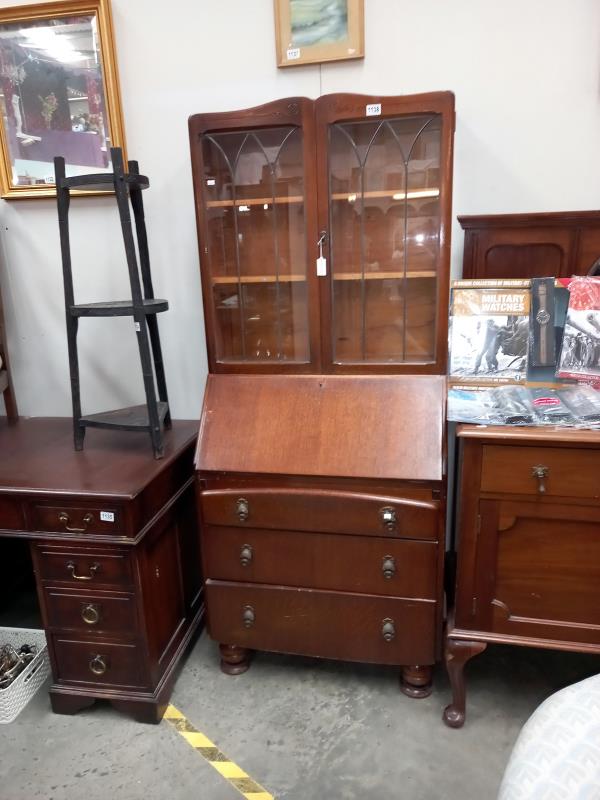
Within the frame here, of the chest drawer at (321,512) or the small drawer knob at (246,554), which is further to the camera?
the small drawer knob at (246,554)

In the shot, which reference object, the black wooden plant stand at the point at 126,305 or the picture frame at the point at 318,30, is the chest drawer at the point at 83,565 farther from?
the picture frame at the point at 318,30

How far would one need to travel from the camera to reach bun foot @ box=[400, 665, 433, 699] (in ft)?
5.51

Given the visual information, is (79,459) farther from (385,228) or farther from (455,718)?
(455,718)

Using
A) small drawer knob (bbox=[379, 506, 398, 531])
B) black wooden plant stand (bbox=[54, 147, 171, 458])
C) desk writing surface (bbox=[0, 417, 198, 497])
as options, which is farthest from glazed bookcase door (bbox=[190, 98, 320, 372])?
small drawer knob (bbox=[379, 506, 398, 531])

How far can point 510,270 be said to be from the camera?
1.73 meters

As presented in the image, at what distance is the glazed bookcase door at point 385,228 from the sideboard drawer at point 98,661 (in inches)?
42.0

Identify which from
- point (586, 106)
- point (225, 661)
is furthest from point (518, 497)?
point (586, 106)

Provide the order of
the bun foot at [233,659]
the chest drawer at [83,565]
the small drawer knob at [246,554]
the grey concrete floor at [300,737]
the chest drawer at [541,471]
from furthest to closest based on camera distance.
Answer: the bun foot at [233,659] < the small drawer knob at [246,554] < the chest drawer at [83,565] < the grey concrete floor at [300,737] < the chest drawer at [541,471]

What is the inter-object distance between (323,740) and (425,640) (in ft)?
1.35

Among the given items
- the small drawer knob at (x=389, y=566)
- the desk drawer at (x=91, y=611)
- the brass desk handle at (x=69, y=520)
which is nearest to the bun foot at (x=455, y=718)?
the small drawer knob at (x=389, y=566)

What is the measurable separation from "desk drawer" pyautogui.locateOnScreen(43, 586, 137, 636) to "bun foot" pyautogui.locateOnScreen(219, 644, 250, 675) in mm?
360

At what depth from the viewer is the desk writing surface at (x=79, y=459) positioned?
1526 mm

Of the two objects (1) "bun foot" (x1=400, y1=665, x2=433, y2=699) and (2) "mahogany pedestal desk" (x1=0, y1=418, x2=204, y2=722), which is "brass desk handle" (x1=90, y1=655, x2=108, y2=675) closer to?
(2) "mahogany pedestal desk" (x1=0, y1=418, x2=204, y2=722)

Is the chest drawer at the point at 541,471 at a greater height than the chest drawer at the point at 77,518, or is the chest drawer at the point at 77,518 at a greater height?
the chest drawer at the point at 541,471
